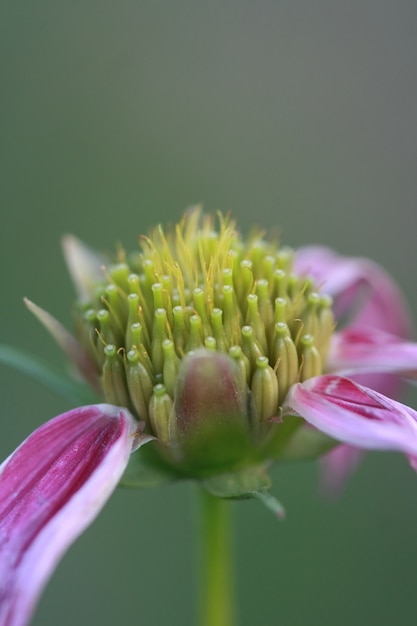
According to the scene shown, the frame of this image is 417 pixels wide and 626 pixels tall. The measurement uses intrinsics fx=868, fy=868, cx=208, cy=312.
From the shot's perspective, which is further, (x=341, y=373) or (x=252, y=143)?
(x=252, y=143)

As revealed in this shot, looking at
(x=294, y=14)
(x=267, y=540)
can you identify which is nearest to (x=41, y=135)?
(x=294, y=14)

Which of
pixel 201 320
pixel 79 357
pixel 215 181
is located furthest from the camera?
pixel 215 181

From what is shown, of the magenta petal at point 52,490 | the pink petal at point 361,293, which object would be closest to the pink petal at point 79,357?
the magenta petal at point 52,490

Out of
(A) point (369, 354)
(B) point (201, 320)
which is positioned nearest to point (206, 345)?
(B) point (201, 320)

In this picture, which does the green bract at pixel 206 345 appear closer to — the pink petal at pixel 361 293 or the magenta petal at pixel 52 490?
the magenta petal at pixel 52 490

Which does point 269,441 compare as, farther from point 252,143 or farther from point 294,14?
point 294,14

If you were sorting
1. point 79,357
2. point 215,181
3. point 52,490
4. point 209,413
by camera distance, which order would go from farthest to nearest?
point 215,181
point 79,357
point 209,413
point 52,490

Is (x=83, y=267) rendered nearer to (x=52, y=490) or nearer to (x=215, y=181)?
(x=52, y=490)
